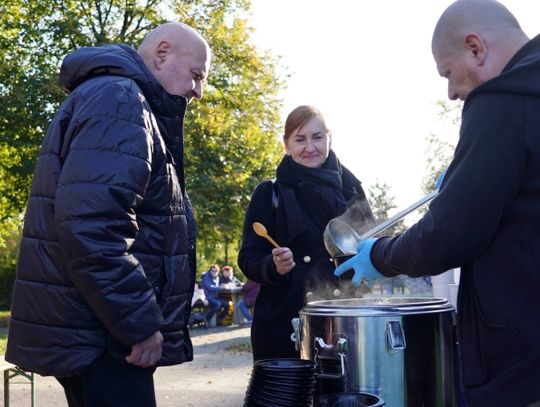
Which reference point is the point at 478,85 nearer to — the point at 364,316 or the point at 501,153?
the point at 501,153

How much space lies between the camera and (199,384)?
9.02m

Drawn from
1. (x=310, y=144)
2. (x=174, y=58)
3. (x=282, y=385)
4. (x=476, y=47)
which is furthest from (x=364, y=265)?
(x=310, y=144)

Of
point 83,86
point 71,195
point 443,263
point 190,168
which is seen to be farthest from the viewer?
point 190,168

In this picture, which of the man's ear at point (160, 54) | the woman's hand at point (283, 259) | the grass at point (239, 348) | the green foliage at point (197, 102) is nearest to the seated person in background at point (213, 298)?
the green foliage at point (197, 102)

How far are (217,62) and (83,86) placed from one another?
17452mm

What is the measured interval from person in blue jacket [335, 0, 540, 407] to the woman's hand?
4.56 feet

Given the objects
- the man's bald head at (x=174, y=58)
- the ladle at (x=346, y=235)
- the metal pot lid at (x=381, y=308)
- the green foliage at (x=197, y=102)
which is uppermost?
the green foliage at (x=197, y=102)

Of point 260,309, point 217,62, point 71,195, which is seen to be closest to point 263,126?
point 217,62

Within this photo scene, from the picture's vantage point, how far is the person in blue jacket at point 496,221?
200 centimetres

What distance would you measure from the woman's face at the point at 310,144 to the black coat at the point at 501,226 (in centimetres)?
181

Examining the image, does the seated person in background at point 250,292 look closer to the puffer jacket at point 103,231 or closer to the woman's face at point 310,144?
the woman's face at point 310,144

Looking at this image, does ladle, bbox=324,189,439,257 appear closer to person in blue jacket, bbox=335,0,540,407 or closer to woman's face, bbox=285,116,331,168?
woman's face, bbox=285,116,331,168

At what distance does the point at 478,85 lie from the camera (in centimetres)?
216

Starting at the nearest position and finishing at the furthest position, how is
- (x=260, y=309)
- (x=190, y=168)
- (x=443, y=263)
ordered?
(x=443, y=263), (x=260, y=309), (x=190, y=168)
